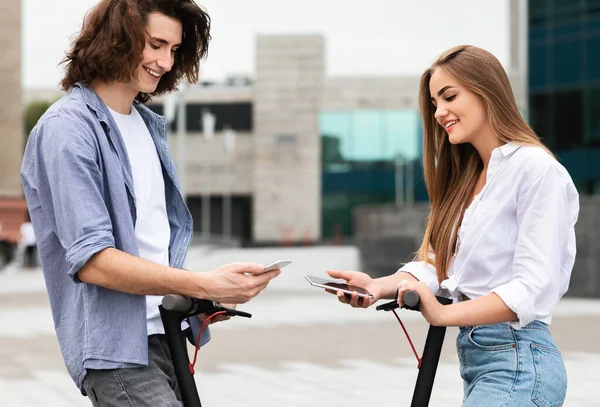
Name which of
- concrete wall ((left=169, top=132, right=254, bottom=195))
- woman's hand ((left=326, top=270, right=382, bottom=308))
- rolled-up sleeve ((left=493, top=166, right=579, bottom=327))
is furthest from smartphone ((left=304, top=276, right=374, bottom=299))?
concrete wall ((left=169, top=132, right=254, bottom=195))

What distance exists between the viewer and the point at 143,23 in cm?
268

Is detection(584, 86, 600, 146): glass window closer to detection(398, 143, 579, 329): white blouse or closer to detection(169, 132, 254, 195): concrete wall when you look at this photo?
detection(169, 132, 254, 195): concrete wall

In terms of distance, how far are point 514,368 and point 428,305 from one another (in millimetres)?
307

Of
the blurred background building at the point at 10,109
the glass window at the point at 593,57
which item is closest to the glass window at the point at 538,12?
the glass window at the point at 593,57

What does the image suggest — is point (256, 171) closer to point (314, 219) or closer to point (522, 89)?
point (314, 219)

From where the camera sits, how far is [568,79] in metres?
36.4

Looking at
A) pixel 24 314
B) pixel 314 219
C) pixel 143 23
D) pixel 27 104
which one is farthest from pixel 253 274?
pixel 27 104

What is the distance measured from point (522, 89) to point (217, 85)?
20444mm

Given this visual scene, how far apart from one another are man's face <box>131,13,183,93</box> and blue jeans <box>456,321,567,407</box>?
1.13 m

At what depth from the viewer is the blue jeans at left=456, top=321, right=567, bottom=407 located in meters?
2.67

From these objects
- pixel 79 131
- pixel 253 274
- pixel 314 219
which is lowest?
pixel 314 219

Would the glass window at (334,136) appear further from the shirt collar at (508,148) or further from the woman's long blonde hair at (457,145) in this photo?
the shirt collar at (508,148)

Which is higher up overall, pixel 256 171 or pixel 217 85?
pixel 217 85

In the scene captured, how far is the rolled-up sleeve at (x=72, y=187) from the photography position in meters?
2.46
